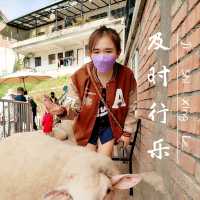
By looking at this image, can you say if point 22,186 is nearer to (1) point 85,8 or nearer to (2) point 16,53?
(1) point 85,8

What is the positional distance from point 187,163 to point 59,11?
39.9 meters

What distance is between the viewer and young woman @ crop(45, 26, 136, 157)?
4.08m

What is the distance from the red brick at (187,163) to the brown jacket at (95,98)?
101 centimetres

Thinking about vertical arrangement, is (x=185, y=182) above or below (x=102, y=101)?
below

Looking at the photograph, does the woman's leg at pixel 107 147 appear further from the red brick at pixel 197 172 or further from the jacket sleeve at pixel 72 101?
the red brick at pixel 197 172

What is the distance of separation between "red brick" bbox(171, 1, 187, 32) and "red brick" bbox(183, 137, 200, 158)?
898 millimetres

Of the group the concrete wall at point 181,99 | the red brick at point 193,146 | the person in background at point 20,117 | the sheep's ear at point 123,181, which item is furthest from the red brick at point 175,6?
the person in background at point 20,117

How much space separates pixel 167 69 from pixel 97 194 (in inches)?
65.8

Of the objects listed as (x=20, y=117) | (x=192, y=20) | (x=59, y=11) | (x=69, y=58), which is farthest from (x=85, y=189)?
(x=59, y=11)

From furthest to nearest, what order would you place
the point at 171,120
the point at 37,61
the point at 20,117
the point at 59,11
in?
1. the point at 37,61
2. the point at 59,11
3. the point at 20,117
4. the point at 171,120

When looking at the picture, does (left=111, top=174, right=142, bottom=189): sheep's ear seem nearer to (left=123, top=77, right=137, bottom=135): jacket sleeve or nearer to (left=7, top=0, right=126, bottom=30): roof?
(left=123, top=77, right=137, bottom=135): jacket sleeve

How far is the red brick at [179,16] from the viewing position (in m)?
3.19

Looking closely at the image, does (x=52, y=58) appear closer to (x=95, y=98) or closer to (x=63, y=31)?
(x=63, y=31)

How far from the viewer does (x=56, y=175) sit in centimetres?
290
